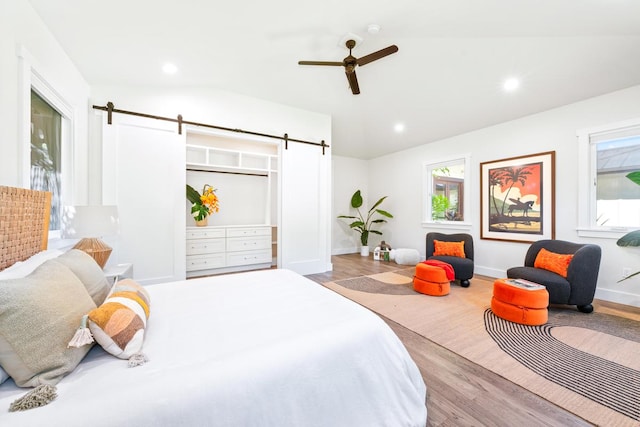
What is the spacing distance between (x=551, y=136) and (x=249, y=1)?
168 inches

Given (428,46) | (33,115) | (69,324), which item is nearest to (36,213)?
(33,115)

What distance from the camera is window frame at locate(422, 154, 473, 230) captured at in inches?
183

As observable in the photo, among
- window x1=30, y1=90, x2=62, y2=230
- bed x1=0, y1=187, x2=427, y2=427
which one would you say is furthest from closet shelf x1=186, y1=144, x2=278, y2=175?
bed x1=0, y1=187, x2=427, y2=427

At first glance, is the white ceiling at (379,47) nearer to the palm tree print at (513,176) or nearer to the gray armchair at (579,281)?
the palm tree print at (513,176)

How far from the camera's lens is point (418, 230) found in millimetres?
5547

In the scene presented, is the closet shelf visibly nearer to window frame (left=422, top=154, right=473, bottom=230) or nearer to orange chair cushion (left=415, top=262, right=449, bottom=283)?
orange chair cushion (left=415, top=262, right=449, bottom=283)

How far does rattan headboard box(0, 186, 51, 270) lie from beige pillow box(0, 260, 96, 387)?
2.48ft

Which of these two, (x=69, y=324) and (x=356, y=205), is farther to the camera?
(x=356, y=205)

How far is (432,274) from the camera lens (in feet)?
10.9

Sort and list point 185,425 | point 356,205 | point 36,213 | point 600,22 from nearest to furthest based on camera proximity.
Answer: point 185,425
point 36,213
point 600,22
point 356,205

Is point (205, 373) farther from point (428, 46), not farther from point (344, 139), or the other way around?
point (344, 139)

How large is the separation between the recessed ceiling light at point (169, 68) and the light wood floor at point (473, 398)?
154 inches

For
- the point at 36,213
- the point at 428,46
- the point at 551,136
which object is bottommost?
the point at 36,213

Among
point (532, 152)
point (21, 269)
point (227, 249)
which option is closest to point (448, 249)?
point (532, 152)
